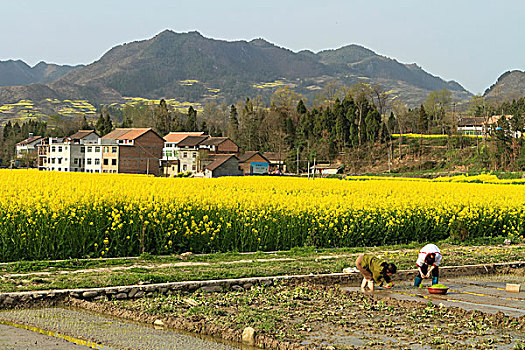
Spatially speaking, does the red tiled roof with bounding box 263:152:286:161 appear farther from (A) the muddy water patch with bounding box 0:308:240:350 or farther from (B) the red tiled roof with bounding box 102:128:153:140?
(A) the muddy water patch with bounding box 0:308:240:350

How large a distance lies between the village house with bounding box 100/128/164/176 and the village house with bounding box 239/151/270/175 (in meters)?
15.5

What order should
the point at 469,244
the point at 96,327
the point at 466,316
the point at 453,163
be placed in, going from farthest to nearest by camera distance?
the point at 453,163 < the point at 469,244 < the point at 466,316 < the point at 96,327

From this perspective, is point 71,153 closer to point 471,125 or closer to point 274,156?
point 274,156

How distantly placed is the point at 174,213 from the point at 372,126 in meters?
100

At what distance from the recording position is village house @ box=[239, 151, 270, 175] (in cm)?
11725

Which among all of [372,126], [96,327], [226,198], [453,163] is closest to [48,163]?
[372,126]

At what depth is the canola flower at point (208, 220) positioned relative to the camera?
17.1m

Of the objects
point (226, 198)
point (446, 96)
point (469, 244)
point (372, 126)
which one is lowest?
point (469, 244)

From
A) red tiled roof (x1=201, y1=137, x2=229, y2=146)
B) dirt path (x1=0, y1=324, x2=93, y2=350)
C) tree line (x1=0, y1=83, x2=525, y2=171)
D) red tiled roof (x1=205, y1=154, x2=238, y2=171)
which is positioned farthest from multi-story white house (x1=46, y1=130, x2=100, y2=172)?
dirt path (x1=0, y1=324, x2=93, y2=350)

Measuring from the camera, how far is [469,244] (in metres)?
23.4

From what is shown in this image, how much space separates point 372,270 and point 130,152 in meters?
104

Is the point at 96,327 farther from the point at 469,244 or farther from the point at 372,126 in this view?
the point at 372,126

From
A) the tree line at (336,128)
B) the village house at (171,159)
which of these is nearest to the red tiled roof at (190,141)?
the village house at (171,159)

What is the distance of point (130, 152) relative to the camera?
114438 mm
